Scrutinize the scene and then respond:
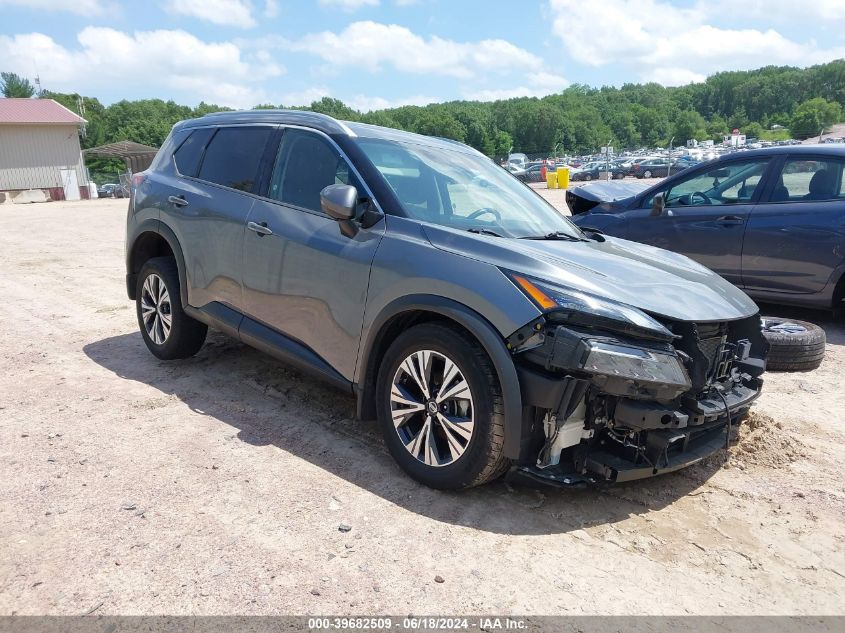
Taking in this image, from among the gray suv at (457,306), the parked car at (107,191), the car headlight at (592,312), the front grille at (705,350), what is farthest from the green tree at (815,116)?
the car headlight at (592,312)

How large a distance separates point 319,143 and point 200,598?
267cm

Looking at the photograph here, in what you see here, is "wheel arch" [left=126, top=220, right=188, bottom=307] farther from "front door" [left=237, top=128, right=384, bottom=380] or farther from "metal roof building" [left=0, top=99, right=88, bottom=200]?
"metal roof building" [left=0, top=99, right=88, bottom=200]

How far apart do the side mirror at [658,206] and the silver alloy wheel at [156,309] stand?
4.91m

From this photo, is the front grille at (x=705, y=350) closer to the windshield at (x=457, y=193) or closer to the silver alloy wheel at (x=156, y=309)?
the windshield at (x=457, y=193)

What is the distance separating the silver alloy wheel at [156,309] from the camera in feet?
17.1

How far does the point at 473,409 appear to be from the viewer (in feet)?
10.2

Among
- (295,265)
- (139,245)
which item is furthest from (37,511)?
(139,245)

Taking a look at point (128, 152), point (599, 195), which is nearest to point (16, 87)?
point (128, 152)

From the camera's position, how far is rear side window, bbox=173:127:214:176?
511 cm

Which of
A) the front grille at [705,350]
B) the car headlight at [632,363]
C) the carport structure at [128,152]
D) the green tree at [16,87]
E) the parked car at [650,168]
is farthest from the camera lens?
the green tree at [16,87]

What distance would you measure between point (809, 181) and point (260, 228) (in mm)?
5198

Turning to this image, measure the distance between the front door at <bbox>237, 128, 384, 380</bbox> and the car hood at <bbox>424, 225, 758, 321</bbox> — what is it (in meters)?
0.55

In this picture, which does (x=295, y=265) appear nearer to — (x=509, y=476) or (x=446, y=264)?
(x=446, y=264)

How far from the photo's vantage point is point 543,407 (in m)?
2.93
